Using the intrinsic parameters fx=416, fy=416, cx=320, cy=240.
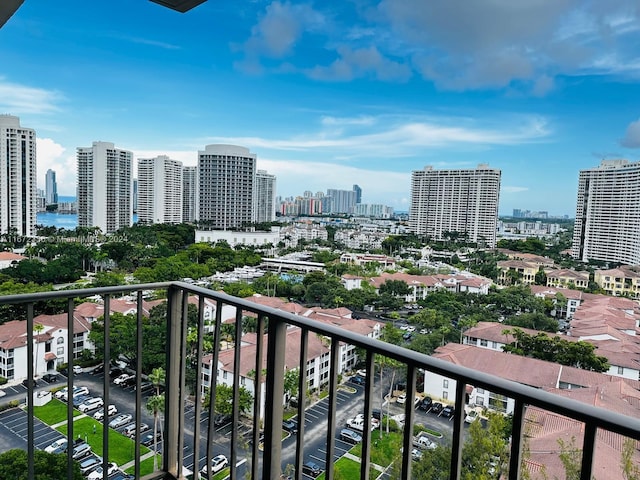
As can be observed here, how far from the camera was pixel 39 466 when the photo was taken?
1.48 m

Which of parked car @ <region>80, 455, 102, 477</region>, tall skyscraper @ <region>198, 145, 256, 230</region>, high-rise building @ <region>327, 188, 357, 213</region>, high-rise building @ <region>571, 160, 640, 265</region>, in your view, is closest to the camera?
parked car @ <region>80, 455, 102, 477</region>

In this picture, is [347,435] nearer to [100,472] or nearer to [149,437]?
[100,472]

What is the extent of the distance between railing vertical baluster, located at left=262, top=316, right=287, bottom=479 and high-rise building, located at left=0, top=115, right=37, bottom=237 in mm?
16487

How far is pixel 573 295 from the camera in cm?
1398

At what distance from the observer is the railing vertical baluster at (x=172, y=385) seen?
58.4 inches

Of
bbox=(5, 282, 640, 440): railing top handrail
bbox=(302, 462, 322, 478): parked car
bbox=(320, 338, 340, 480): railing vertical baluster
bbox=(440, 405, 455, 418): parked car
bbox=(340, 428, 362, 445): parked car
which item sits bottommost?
bbox=(302, 462, 322, 478): parked car

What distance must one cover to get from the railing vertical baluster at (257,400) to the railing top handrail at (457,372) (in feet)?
0.19

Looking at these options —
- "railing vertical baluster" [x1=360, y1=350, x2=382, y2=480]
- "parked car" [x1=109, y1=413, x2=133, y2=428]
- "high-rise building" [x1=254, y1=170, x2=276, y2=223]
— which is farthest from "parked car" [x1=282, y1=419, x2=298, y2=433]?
"high-rise building" [x1=254, y1=170, x2=276, y2=223]

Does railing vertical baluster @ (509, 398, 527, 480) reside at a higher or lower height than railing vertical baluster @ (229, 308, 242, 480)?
higher

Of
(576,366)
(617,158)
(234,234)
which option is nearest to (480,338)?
(576,366)

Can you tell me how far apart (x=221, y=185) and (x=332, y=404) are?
128 ft

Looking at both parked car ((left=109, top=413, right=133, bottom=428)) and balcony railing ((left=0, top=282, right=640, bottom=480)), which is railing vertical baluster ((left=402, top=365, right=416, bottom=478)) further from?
parked car ((left=109, top=413, right=133, bottom=428))

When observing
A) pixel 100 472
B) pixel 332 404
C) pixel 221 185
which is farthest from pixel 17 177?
pixel 221 185

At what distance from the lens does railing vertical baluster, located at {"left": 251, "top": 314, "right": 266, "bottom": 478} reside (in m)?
1.08
